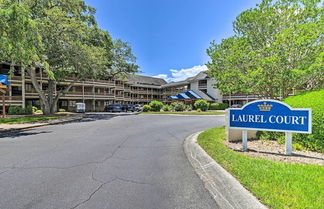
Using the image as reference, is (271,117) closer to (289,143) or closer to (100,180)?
(289,143)

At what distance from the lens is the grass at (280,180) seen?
2676 millimetres

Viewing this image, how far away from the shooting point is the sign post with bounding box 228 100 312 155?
4742 mm

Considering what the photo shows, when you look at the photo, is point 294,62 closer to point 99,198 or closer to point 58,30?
point 99,198

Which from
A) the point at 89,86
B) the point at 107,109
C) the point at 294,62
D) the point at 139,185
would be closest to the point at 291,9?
the point at 294,62

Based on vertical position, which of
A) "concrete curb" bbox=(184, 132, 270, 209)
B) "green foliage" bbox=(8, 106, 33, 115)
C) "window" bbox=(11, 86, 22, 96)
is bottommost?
"concrete curb" bbox=(184, 132, 270, 209)

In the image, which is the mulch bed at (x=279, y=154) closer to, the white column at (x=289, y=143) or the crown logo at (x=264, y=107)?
the white column at (x=289, y=143)

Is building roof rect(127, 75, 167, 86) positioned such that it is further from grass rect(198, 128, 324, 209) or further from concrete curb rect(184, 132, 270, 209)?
grass rect(198, 128, 324, 209)

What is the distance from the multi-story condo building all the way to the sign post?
18.9 m

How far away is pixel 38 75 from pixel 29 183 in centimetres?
3526

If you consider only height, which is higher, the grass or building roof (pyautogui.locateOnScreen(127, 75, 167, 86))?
building roof (pyautogui.locateOnScreen(127, 75, 167, 86))

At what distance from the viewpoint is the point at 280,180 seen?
3.36 m

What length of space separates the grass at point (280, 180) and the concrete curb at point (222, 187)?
0.48ft

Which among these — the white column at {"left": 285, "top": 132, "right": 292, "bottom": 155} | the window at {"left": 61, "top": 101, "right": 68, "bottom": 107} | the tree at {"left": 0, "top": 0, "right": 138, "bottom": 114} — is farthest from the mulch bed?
the window at {"left": 61, "top": 101, "right": 68, "bottom": 107}

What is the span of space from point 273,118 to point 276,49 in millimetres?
5223
